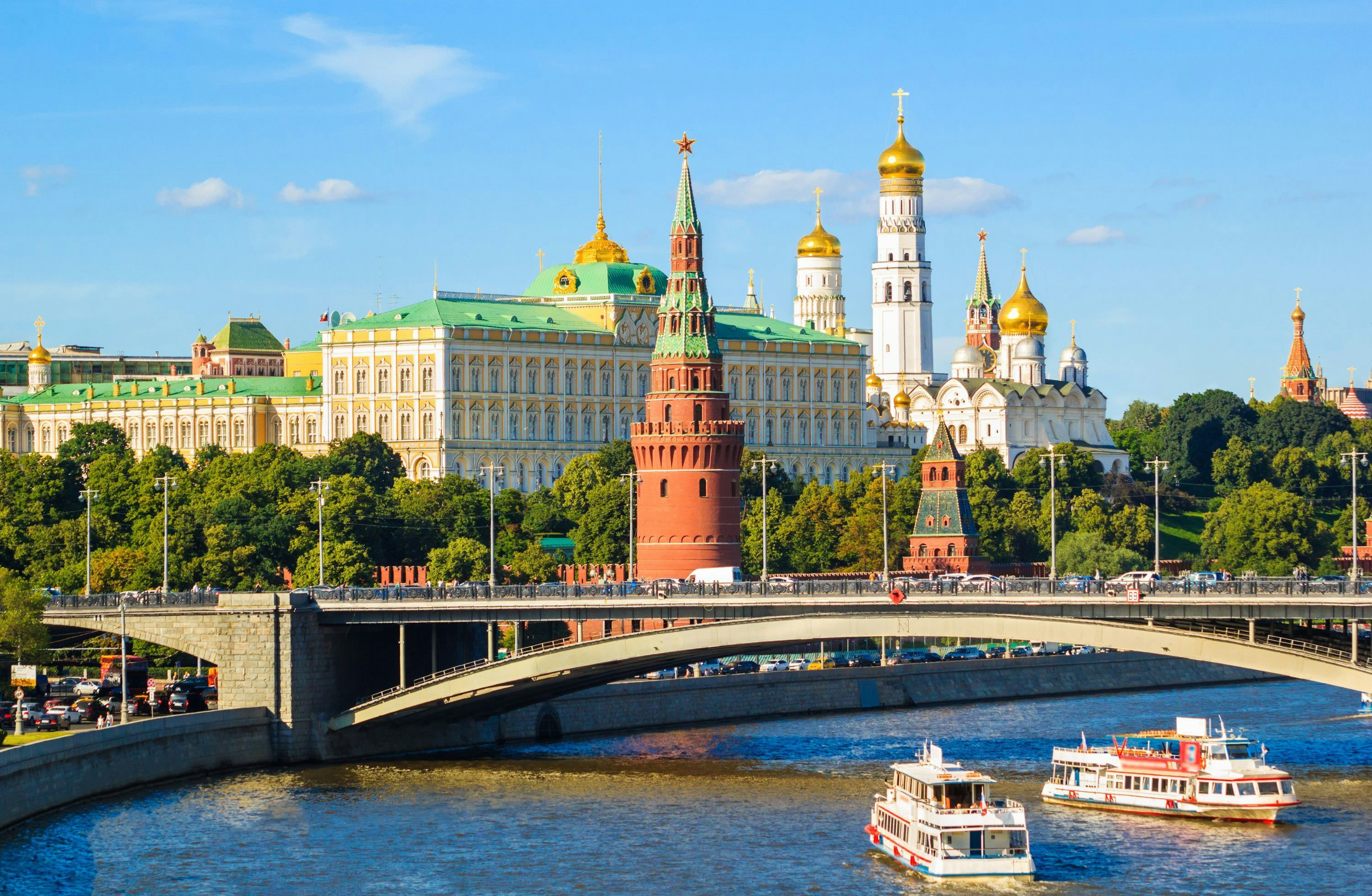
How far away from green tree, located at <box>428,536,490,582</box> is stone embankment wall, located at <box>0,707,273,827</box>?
52.7 m

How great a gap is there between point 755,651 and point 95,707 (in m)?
23.6

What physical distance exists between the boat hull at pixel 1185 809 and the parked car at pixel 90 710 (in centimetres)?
3373

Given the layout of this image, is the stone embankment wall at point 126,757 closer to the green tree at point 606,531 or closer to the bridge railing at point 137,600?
the bridge railing at point 137,600

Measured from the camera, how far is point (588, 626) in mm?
129500

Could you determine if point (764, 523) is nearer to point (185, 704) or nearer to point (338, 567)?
point (185, 704)

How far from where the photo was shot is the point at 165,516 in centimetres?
13538

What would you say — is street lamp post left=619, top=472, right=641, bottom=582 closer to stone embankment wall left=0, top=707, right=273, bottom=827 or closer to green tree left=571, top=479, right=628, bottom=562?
green tree left=571, top=479, right=628, bottom=562

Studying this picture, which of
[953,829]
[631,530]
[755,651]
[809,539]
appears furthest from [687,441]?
[953,829]

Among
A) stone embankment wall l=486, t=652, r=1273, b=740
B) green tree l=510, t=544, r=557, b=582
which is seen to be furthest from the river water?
green tree l=510, t=544, r=557, b=582

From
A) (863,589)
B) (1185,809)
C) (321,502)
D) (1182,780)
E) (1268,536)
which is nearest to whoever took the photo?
(1185,809)

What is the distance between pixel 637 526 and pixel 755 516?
21053 millimetres

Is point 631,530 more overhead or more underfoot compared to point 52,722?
more overhead

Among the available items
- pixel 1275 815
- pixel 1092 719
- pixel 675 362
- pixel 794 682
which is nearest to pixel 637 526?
pixel 675 362

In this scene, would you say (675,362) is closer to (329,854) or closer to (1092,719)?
(1092,719)
